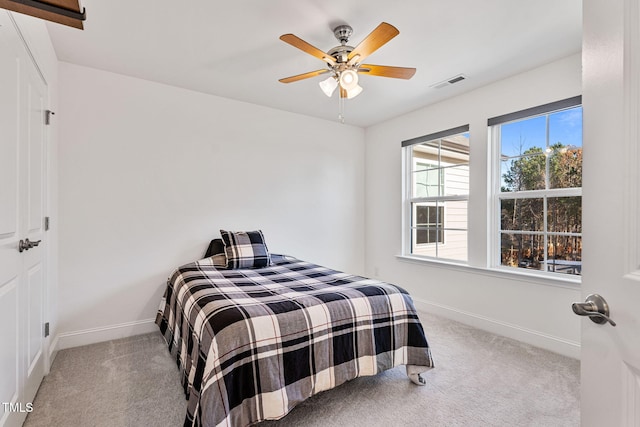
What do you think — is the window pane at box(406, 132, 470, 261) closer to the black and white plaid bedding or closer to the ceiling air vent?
the ceiling air vent

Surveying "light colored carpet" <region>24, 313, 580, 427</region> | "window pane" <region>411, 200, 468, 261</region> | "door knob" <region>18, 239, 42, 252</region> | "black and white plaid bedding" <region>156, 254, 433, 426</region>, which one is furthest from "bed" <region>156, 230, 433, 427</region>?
"window pane" <region>411, 200, 468, 261</region>

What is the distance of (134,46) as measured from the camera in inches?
94.5

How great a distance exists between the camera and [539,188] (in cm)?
281

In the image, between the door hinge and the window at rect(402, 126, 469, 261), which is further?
the window at rect(402, 126, 469, 261)

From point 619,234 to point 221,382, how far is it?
60.3 inches

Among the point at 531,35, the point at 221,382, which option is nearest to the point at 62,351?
the point at 221,382

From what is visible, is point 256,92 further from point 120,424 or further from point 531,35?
point 120,424

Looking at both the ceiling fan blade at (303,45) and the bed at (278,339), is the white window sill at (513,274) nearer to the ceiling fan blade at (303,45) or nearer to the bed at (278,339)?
the bed at (278,339)

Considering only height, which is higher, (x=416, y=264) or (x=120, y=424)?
(x=416, y=264)

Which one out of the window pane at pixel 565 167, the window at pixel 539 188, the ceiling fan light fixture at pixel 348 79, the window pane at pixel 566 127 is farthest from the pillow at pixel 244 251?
the window pane at pixel 566 127

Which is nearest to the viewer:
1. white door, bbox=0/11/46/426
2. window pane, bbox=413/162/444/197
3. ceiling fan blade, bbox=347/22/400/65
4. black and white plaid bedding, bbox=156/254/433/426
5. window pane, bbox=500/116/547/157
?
white door, bbox=0/11/46/426

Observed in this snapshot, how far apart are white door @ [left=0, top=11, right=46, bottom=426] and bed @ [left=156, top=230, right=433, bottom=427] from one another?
784 mm

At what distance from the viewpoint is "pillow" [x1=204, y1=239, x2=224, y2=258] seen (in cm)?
318

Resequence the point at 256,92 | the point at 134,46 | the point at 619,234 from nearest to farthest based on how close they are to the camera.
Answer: the point at 619,234 < the point at 134,46 < the point at 256,92
